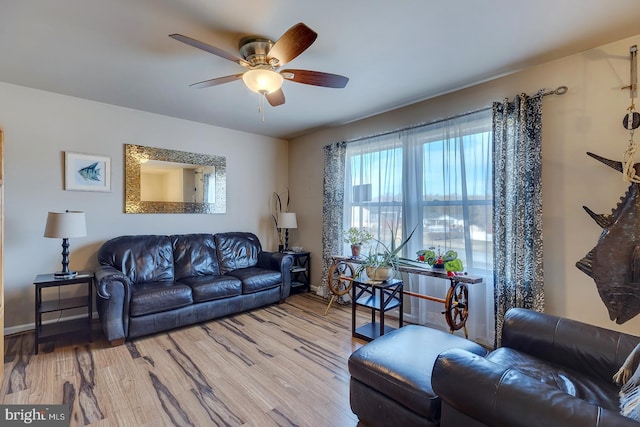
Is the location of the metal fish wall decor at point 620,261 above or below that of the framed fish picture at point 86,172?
below

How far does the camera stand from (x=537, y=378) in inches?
58.7

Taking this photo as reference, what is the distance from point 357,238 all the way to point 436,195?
110 cm

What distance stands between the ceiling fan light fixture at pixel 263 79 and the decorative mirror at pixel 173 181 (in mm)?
2276

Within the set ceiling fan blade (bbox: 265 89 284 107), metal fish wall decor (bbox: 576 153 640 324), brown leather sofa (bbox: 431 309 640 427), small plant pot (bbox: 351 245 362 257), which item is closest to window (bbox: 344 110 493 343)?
small plant pot (bbox: 351 245 362 257)

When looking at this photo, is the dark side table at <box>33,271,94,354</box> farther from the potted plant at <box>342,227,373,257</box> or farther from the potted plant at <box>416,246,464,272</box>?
the potted plant at <box>416,246,464,272</box>

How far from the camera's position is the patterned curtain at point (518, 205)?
244cm

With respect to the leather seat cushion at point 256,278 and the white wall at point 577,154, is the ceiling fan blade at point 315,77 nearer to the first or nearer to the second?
the white wall at point 577,154

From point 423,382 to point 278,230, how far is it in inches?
153

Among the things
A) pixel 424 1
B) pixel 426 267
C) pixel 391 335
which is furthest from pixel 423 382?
pixel 424 1

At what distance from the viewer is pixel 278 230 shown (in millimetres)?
5133

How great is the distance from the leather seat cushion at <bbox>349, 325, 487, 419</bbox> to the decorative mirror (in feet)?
10.7

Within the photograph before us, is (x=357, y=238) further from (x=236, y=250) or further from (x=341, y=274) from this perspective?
(x=236, y=250)

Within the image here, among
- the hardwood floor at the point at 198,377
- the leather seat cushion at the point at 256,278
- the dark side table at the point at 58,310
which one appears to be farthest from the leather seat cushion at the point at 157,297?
the leather seat cushion at the point at 256,278

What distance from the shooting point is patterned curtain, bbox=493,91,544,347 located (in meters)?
2.44
